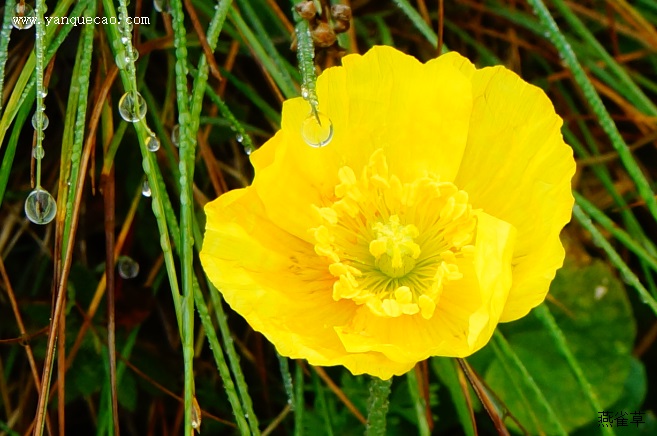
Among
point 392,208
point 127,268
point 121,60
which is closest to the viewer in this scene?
point 121,60

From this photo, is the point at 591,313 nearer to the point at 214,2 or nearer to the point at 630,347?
the point at 630,347

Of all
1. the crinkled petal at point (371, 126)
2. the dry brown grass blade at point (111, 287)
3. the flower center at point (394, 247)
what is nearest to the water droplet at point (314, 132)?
the crinkled petal at point (371, 126)

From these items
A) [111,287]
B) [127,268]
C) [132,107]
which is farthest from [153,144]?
[127,268]

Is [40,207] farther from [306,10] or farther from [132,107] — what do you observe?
[306,10]

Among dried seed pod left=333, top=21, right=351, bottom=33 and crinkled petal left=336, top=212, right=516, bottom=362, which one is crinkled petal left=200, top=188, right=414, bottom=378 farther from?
dried seed pod left=333, top=21, right=351, bottom=33

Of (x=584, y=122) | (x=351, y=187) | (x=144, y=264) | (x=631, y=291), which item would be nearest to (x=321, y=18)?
(x=351, y=187)

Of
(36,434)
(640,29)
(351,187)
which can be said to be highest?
(640,29)
